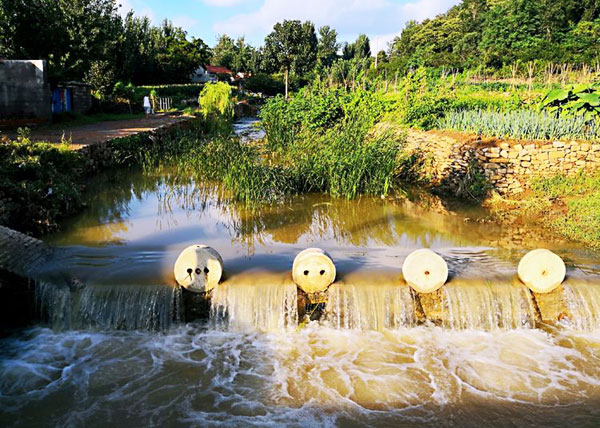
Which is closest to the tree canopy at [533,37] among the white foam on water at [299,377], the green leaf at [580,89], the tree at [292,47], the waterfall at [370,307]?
the tree at [292,47]

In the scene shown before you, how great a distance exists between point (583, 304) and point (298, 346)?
3596 millimetres

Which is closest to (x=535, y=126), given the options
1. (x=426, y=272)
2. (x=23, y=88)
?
(x=426, y=272)

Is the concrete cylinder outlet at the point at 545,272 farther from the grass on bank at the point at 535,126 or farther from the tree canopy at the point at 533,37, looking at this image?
the tree canopy at the point at 533,37

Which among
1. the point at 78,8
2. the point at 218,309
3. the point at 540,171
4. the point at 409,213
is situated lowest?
the point at 218,309

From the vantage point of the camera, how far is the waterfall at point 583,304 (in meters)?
5.95

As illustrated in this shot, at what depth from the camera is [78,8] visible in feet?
89.5

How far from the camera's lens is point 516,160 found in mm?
10680

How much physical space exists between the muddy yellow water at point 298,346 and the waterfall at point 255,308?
0.5 inches

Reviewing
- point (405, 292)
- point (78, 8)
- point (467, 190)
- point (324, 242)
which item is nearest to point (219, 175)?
point (324, 242)

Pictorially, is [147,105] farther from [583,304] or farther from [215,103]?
[583,304]

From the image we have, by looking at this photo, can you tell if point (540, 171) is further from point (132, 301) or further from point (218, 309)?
point (132, 301)

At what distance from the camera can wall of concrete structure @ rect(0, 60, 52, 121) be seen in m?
17.6

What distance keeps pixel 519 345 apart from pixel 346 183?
5.53m

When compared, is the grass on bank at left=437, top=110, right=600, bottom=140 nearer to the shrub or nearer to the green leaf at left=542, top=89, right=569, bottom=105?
the green leaf at left=542, top=89, right=569, bottom=105
